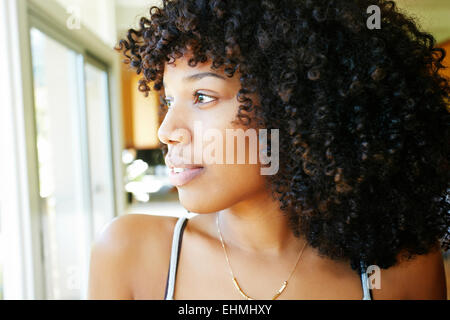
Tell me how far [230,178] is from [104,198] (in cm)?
321

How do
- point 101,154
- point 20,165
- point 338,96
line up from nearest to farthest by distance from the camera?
point 338,96 < point 20,165 < point 101,154

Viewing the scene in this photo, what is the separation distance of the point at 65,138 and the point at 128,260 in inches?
86.8

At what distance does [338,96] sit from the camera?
737 mm

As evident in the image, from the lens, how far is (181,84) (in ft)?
2.58

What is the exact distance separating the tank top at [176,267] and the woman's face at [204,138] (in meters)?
0.21

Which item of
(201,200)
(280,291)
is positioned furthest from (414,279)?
(201,200)

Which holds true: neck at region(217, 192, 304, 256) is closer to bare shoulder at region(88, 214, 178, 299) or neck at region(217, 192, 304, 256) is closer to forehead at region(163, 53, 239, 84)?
bare shoulder at region(88, 214, 178, 299)

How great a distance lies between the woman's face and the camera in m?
0.76

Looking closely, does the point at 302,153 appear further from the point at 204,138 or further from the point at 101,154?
the point at 101,154

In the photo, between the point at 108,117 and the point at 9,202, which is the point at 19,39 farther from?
the point at 108,117

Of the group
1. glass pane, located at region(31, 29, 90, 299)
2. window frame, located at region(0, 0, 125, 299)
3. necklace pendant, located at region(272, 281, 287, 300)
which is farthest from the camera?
glass pane, located at region(31, 29, 90, 299)

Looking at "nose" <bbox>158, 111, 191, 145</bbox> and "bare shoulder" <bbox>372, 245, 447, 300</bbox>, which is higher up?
"nose" <bbox>158, 111, 191, 145</bbox>

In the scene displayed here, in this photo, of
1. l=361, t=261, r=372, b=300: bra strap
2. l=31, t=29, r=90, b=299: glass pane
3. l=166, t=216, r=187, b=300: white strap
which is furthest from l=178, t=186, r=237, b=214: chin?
l=31, t=29, r=90, b=299: glass pane
